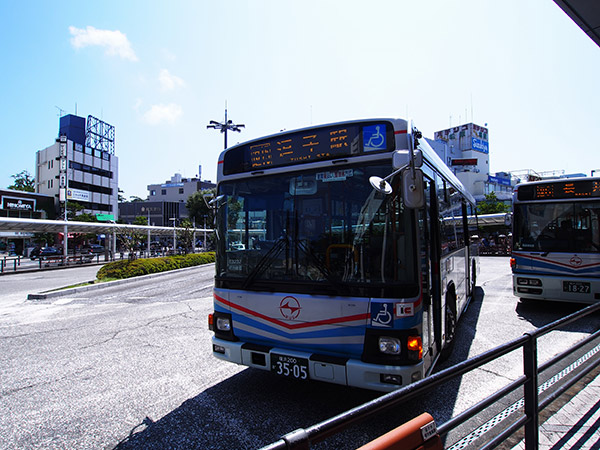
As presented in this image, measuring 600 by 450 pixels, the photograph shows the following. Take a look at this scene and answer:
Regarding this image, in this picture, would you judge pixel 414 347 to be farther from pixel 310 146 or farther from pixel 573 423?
pixel 310 146

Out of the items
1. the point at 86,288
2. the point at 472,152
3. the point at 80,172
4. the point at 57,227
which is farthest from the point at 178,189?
the point at 86,288

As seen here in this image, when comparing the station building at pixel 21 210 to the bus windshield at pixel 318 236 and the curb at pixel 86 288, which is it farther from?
the bus windshield at pixel 318 236

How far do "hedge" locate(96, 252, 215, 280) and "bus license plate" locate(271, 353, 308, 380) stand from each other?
15.4 m

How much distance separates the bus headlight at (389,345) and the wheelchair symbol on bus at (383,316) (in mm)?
128

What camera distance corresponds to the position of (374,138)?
3.78 meters

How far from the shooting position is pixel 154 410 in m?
3.97

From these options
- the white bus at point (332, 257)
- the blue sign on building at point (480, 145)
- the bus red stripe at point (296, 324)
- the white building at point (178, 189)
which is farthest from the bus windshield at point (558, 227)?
the blue sign on building at point (480, 145)

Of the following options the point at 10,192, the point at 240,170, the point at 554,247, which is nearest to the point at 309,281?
the point at 240,170

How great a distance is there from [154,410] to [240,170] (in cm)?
289

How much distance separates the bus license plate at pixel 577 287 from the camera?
24.7ft

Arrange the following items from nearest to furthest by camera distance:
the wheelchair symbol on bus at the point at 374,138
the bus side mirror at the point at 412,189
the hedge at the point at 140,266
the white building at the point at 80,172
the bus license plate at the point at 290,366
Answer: the bus side mirror at the point at 412,189
the bus license plate at the point at 290,366
the wheelchair symbol on bus at the point at 374,138
the hedge at the point at 140,266
the white building at the point at 80,172

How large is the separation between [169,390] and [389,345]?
2.82 m

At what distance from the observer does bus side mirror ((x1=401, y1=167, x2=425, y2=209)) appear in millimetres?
3270

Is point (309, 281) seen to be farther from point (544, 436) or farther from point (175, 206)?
point (175, 206)
